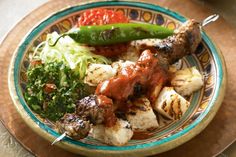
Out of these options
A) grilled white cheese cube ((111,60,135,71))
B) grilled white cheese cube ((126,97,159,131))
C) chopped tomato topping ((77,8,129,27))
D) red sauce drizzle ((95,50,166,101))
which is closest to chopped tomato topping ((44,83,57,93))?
red sauce drizzle ((95,50,166,101))

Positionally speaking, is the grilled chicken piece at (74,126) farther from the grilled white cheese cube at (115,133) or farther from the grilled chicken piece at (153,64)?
the grilled chicken piece at (153,64)

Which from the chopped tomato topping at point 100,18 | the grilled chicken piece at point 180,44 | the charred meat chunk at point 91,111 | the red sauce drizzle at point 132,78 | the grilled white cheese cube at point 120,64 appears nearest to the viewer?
the charred meat chunk at point 91,111

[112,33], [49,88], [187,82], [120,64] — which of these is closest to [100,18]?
[112,33]

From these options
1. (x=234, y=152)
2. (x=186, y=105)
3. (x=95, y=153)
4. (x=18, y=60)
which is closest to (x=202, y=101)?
(x=186, y=105)

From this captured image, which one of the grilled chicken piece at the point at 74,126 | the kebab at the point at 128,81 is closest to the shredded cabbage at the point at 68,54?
the kebab at the point at 128,81

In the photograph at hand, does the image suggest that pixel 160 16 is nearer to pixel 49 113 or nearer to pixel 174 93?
pixel 174 93

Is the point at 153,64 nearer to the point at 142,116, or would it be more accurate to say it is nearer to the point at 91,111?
the point at 142,116
